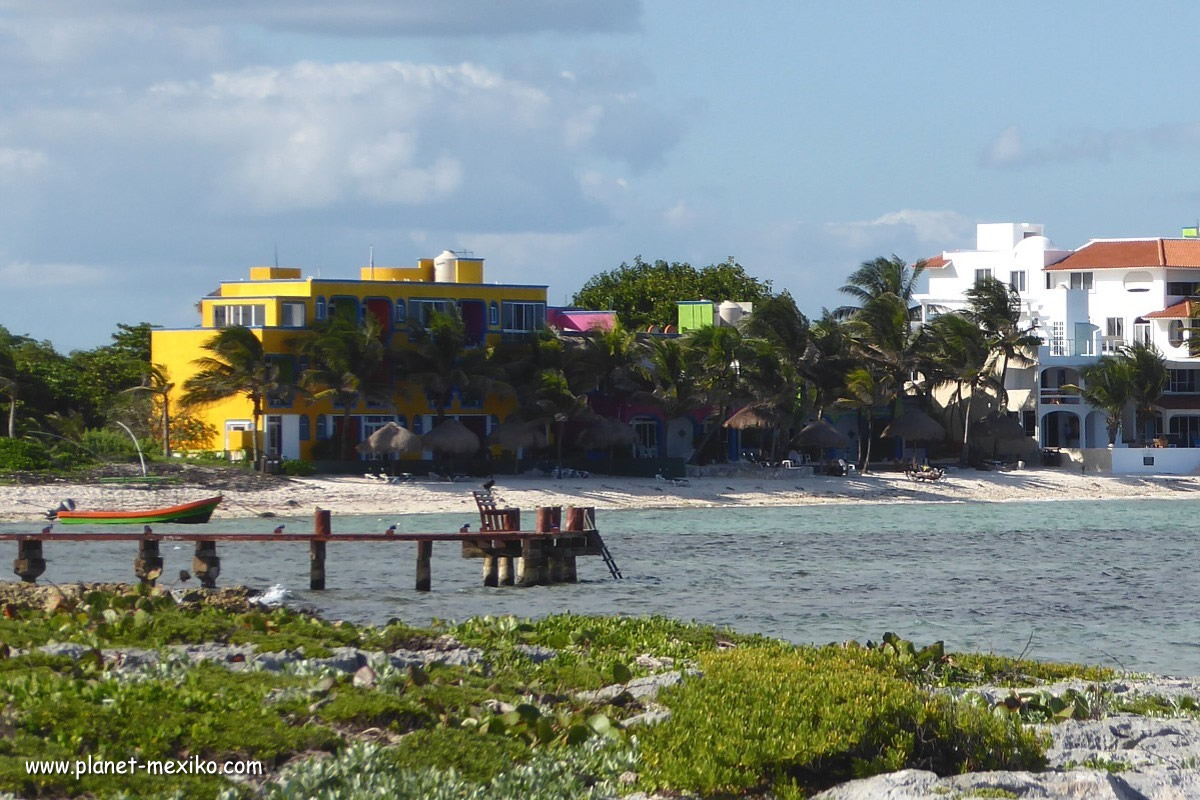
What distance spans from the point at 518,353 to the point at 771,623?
32.0m

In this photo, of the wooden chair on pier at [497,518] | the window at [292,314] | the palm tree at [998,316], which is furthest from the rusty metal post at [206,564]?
the palm tree at [998,316]

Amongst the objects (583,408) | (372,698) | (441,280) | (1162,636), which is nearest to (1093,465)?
(583,408)

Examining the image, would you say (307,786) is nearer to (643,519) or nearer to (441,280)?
(643,519)

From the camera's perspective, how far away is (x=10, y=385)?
52.3 metres

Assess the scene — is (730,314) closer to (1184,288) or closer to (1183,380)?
(1183,380)

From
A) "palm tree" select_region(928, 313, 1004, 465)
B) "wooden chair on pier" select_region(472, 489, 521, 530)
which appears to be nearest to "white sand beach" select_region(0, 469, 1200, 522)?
"palm tree" select_region(928, 313, 1004, 465)

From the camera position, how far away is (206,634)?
52.7 ft

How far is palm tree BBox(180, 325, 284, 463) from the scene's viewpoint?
2021 inches

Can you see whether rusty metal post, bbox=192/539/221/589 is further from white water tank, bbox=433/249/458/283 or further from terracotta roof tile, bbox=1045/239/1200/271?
terracotta roof tile, bbox=1045/239/1200/271

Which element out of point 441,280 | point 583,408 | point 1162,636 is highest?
point 441,280

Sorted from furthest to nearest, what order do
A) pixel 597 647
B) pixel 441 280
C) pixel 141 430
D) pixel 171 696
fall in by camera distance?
1. pixel 441 280
2. pixel 141 430
3. pixel 597 647
4. pixel 171 696

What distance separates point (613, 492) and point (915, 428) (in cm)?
1538

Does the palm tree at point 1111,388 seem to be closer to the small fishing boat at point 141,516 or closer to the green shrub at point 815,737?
the small fishing boat at point 141,516

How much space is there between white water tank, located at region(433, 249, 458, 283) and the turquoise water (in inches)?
465
